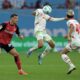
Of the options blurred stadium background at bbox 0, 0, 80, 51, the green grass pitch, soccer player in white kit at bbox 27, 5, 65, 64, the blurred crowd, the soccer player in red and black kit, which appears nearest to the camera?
the green grass pitch

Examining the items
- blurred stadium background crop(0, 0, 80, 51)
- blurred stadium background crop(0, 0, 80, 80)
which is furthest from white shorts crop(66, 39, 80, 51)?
blurred stadium background crop(0, 0, 80, 51)

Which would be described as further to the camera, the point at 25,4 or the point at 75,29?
the point at 25,4

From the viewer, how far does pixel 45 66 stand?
19.5 metres

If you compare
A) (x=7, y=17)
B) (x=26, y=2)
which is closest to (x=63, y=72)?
(x=7, y=17)

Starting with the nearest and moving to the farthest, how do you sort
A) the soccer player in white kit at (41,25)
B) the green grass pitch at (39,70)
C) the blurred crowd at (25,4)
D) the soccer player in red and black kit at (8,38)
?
the green grass pitch at (39,70), the soccer player in red and black kit at (8,38), the soccer player in white kit at (41,25), the blurred crowd at (25,4)

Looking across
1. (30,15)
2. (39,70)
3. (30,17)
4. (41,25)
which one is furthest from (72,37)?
(30,15)

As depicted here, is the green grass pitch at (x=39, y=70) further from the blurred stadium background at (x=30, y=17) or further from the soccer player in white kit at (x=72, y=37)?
the blurred stadium background at (x=30, y=17)

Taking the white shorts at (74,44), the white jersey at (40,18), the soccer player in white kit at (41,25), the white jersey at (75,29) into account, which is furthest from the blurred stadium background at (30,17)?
the white jersey at (75,29)

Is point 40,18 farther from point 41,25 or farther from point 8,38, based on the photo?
point 8,38

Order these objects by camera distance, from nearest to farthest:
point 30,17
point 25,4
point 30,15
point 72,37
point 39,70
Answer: point 72,37, point 39,70, point 30,17, point 30,15, point 25,4

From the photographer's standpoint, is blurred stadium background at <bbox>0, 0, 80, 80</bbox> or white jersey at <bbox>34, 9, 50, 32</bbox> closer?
white jersey at <bbox>34, 9, 50, 32</bbox>

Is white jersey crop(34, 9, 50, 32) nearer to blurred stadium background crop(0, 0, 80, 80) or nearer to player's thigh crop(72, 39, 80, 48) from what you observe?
blurred stadium background crop(0, 0, 80, 80)

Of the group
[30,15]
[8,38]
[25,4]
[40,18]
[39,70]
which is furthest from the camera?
[25,4]

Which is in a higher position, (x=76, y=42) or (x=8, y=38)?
(x=8, y=38)
